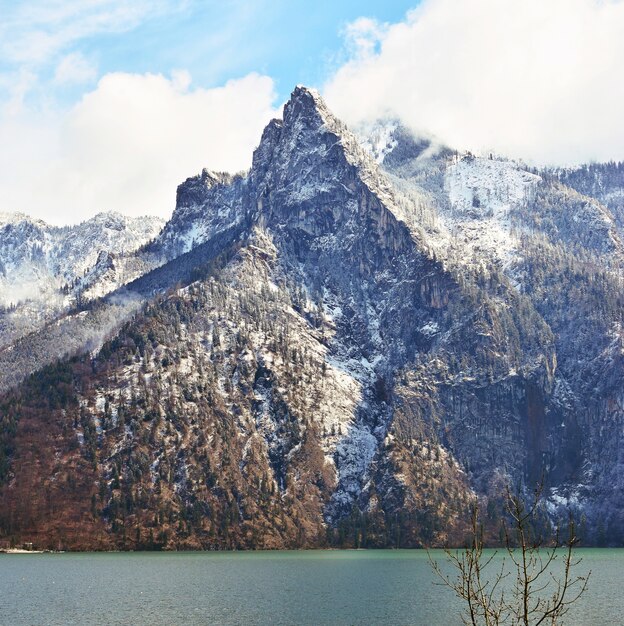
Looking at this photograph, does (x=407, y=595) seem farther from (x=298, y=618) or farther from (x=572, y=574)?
(x=572, y=574)

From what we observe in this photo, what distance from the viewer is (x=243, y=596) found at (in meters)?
122

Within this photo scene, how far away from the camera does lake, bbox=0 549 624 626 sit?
332 ft

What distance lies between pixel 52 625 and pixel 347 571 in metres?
82.9

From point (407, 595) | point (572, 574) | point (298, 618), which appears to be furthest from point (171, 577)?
point (572, 574)

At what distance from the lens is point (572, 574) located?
159m

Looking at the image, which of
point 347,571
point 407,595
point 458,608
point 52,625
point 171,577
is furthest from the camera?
point 347,571

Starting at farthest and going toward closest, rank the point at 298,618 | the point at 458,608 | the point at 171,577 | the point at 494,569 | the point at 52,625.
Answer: the point at 494,569
the point at 171,577
the point at 458,608
the point at 298,618
the point at 52,625

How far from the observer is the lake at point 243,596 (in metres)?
101

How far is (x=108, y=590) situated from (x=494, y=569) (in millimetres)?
84219

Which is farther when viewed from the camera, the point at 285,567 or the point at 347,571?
the point at 285,567

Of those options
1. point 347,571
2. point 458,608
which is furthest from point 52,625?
point 347,571

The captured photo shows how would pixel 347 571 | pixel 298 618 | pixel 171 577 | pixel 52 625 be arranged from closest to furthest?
pixel 52 625
pixel 298 618
pixel 171 577
pixel 347 571

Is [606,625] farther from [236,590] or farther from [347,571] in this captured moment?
[347,571]

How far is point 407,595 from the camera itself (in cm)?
12450
